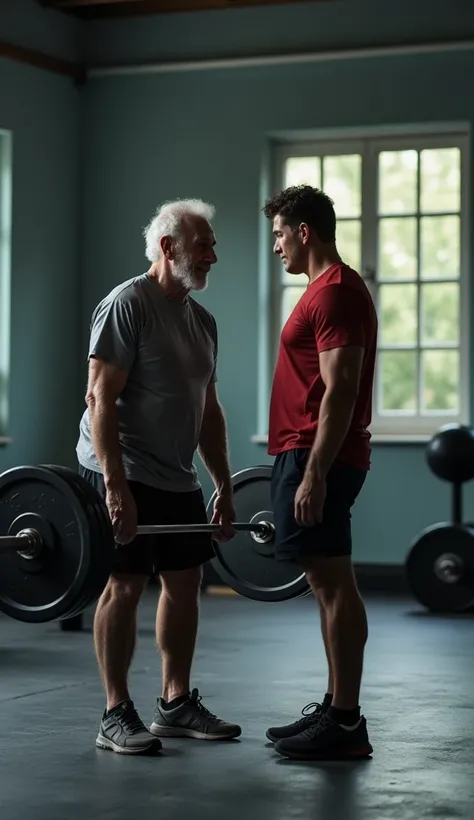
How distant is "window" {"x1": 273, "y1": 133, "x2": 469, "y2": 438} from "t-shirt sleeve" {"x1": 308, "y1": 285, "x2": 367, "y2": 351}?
388cm

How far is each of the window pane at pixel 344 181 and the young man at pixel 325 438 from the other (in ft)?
13.1

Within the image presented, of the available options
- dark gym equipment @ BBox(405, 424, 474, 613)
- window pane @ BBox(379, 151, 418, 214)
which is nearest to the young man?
dark gym equipment @ BBox(405, 424, 474, 613)

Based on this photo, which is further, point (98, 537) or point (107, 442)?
point (107, 442)

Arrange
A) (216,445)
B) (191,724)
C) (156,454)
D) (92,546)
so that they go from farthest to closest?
(216,445), (191,724), (156,454), (92,546)

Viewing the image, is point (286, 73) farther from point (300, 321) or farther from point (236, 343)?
point (300, 321)

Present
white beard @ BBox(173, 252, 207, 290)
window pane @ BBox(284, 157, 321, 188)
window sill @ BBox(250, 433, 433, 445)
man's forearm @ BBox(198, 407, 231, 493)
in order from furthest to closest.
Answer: window pane @ BBox(284, 157, 321, 188) < window sill @ BBox(250, 433, 433, 445) < man's forearm @ BBox(198, 407, 231, 493) < white beard @ BBox(173, 252, 207, 290)

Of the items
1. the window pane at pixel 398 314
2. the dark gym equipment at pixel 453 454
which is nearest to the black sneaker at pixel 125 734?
the dark gym equipment at pixel 453 454

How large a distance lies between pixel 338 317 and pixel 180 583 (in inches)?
29.7

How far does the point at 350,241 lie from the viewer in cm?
714

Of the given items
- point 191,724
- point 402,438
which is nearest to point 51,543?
point 191,724

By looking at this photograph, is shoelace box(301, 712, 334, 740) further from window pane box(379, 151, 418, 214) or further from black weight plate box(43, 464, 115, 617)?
window pane box(379, 151, 418, 214)

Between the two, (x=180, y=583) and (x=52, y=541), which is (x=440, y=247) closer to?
(x=180, y=583)

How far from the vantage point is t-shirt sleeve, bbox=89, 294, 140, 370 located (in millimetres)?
3141

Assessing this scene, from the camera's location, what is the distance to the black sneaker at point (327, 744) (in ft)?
10.3
